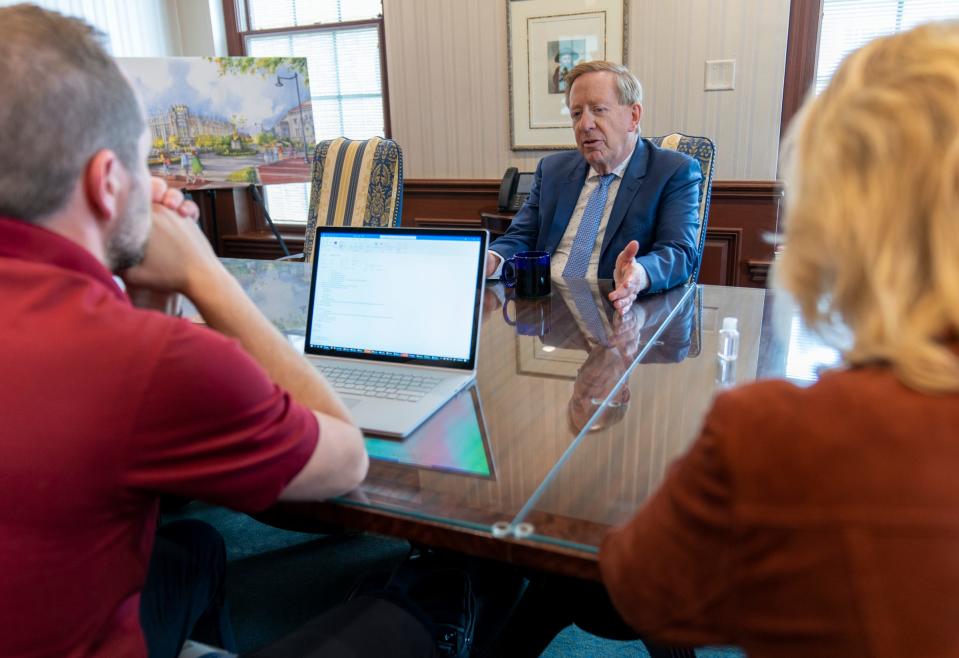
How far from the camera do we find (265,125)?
13.3ft

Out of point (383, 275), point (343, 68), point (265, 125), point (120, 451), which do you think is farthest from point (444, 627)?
point (343, 68)

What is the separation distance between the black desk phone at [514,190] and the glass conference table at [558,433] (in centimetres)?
197

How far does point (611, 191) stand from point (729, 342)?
1.08 metres

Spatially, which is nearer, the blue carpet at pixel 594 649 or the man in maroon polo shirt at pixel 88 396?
the man in maroon polo shirt at pixel 88 396

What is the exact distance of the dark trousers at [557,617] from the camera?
48.7 inches

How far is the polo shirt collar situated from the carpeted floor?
124 centimetres

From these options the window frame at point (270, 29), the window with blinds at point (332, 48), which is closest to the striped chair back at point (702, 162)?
the window frame at point (270, 29)

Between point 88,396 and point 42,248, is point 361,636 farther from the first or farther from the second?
point 42,248

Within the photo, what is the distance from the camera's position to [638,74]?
345cm

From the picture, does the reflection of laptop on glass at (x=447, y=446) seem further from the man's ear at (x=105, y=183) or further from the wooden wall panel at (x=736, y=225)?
the wooden wall panel at (x=736, y=225)

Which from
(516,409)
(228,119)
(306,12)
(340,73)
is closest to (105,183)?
(516,409)

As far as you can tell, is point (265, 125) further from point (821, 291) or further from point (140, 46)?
point (821, 291)

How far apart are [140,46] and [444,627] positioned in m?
4.25

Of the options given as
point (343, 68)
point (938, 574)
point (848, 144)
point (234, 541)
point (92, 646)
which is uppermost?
point (343, 68)
